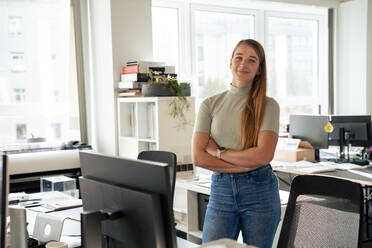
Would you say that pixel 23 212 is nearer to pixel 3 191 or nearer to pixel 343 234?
pixel 3 191

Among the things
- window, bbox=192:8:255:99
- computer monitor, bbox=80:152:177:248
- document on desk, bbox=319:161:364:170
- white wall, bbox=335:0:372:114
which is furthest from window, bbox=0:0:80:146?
white wall, bbox=335:0:372:114

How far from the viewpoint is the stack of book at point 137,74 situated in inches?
162

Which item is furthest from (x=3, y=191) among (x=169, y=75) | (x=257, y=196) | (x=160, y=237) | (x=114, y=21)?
(x=114, y=21)

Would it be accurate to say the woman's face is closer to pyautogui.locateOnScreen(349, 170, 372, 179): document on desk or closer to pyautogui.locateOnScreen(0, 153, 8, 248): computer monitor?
pyautogui.locateOnScreen(0, 153, 8, 248): computer monitor

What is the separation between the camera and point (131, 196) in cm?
130

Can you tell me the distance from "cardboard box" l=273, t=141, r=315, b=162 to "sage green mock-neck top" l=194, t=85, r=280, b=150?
7.48 feet

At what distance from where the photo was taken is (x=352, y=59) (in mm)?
6285

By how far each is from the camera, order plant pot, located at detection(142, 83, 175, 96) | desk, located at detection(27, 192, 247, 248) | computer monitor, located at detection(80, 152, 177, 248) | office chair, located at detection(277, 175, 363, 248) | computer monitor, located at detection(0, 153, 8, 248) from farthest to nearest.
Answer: plant pot, located at detection(142, 83, 175, 96) < desk, located at detection(27, 192, 247, 248) < office chair, located at detection(277, 175, 363, 248) < computer monitor, located at detection(0, 153, 8, 248) < computer monitor, located at detection(80, 152, 177, 248)

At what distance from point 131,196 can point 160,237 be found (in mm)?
151

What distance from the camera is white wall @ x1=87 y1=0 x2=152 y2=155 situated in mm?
4324

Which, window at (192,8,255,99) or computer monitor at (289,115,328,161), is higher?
window at (192,8,255,99)

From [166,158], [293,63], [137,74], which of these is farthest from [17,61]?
[293,63]

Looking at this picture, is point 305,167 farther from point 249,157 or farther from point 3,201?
point 3,201

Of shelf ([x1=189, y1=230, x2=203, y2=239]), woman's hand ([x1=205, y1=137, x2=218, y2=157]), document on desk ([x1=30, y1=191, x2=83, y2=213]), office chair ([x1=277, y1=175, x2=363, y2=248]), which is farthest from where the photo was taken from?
shelf ([x1=189, y1=230, x2=203, y2=239])
